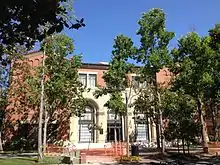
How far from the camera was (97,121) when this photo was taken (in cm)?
4897

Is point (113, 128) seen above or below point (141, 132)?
above

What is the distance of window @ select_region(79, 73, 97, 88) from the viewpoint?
1950 inches

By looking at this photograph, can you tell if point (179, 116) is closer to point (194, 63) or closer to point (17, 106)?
point (194, 63)

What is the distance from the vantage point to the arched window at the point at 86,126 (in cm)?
4800

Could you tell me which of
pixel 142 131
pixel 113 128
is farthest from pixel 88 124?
pixel 142 131

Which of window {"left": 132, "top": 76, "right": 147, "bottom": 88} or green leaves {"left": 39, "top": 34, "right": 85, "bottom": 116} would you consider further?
window {"left": 132, "top": 76, "right": 147, "bottom": 88}

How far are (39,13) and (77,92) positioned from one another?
3251 centimetres

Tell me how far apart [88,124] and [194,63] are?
1984cm

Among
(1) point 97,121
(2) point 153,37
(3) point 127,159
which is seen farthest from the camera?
(1) point 97,121

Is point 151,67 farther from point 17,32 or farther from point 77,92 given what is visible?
point 17,32

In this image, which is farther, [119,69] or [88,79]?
[88,79]

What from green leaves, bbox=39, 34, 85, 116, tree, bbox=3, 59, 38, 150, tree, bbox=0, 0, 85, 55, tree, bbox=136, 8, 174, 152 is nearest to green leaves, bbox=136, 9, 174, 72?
tree, bbox=136, 8, 174, 152

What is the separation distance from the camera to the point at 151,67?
3262 centimetres

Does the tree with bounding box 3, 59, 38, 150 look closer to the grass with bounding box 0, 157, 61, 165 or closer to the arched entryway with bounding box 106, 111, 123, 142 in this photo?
the arched entryway with bounding box 106, 111, 123, 142
